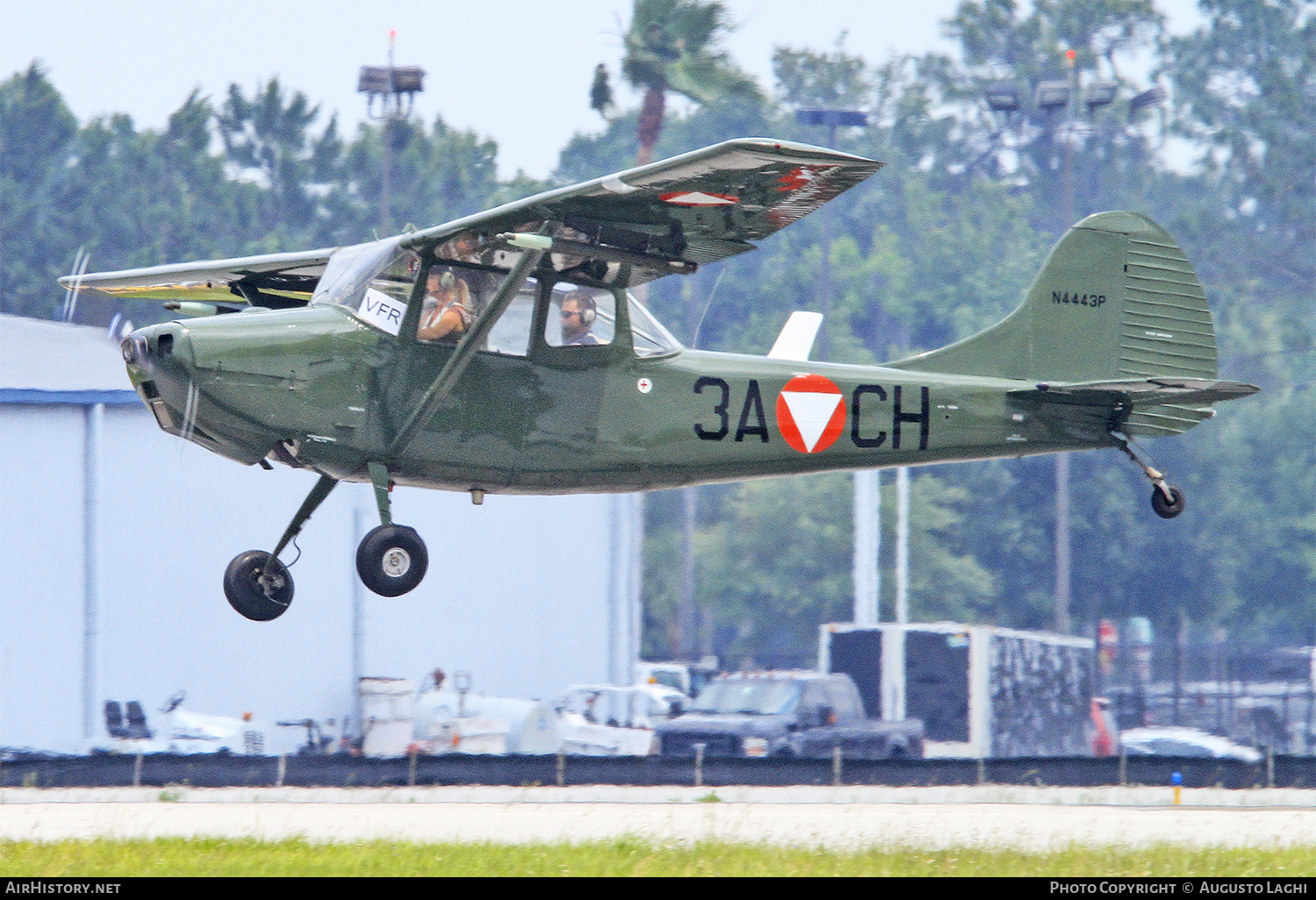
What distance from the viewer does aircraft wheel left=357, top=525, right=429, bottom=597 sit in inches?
472

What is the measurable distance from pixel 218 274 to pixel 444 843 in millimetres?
5202

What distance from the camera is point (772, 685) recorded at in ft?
82.1

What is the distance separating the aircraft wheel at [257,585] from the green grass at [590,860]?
158 cm

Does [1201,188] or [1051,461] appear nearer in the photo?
[1051,461]

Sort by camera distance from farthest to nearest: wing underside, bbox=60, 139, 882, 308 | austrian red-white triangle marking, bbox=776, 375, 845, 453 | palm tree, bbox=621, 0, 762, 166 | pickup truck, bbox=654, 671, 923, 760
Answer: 1. palm tree, bbox=621, 0, 762, 166
2. pickup truck, bbox=654, 671, 923, 760
3. austrian red-white triangle marking, bbox=776, 375, 845, 453
4. wing underside, bbox=60, 139, 882, 308

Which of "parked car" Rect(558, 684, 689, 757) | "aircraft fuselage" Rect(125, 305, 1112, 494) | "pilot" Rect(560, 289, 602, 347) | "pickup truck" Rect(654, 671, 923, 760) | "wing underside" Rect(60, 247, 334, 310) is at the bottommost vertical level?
"parked car" Rect(558, 684, 689, 757)

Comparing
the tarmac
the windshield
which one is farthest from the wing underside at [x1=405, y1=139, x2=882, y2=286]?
the windshield

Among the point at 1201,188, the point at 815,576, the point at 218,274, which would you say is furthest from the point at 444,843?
the point at 1201,188

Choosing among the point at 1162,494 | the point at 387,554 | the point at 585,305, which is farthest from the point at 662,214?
the point at 1162,494

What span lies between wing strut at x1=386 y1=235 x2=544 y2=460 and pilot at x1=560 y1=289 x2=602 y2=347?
54 cm

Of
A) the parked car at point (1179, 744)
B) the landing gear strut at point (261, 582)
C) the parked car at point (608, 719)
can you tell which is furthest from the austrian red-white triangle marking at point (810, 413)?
the parked car at point (1179, 744)

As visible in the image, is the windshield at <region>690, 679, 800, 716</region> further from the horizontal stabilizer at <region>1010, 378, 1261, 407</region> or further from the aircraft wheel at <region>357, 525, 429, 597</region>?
the aircraft wheel at <region>357, 525, 429, 597</region>

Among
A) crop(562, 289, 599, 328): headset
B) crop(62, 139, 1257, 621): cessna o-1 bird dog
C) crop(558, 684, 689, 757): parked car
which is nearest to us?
crop(62, 139, 1257, 621): cessna o-1 bird dog
